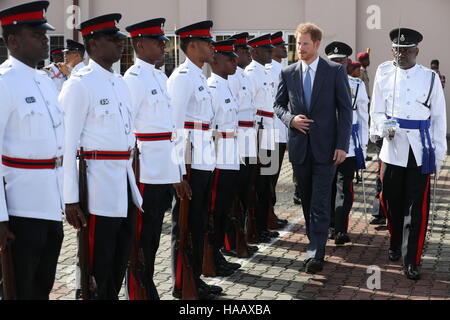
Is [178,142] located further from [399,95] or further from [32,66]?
[399,95]

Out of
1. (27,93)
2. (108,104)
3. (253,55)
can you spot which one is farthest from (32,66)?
(253,55)

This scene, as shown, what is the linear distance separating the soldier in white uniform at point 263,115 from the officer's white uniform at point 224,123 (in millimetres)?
1436

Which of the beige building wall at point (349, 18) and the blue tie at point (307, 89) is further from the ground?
the beige building wall at point (349, 18)

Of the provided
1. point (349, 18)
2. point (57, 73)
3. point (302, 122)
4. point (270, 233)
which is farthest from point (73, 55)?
point (349, 18)

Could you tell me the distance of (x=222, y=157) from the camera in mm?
6875

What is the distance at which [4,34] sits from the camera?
14.1 ft

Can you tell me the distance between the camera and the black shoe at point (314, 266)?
6844mm

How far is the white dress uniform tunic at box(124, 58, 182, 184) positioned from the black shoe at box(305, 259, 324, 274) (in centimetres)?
187

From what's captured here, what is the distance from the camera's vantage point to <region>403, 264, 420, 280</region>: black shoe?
22.0 feet

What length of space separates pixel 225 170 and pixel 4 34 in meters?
2.94

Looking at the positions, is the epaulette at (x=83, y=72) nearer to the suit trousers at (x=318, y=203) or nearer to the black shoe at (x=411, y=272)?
the suit trousers at (x=318, y=203)

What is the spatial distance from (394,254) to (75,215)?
3.85 meters

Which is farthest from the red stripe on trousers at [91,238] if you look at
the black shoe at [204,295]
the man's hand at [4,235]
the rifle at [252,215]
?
the rifle at [252,215]

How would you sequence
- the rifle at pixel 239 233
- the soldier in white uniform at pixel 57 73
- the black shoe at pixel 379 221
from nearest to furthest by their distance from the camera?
the rifle at pixel 239 233, the black shoe at pixel 379 221, the soldier in white uniform at pixel 57 73
